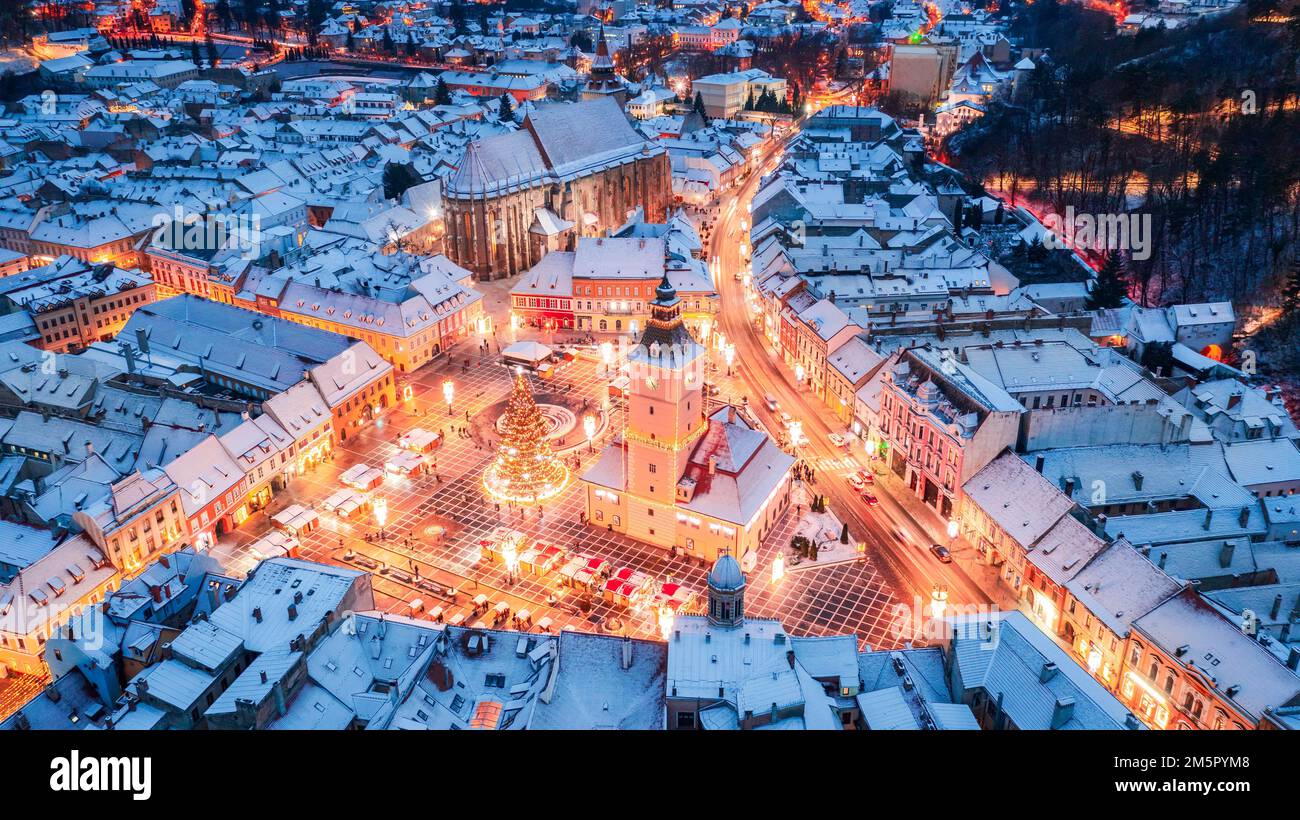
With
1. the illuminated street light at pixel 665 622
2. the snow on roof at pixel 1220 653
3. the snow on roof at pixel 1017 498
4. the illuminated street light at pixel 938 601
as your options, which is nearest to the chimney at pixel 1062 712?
the snow on roof at pixel 1220 653

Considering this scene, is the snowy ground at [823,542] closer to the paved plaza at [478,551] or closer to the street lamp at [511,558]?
the paved plaza at [478,551]

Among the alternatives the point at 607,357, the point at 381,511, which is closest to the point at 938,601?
the point at 381,511

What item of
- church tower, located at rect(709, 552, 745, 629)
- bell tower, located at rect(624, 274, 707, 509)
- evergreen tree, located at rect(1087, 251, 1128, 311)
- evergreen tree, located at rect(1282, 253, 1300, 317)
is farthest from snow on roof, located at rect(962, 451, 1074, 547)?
evergreen tree, located at rect(1282, 253, 1300, 317)

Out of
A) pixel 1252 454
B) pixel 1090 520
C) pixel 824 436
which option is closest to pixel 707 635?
pixel 1090 520

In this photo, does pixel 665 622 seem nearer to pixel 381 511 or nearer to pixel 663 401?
pixel 663 401
